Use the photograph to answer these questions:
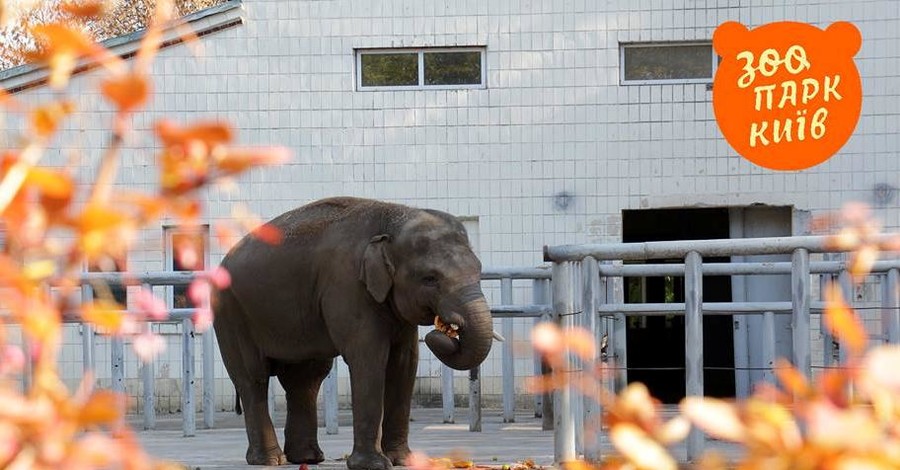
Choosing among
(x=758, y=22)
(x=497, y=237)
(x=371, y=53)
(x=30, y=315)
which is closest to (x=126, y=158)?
(x=371, y=53)

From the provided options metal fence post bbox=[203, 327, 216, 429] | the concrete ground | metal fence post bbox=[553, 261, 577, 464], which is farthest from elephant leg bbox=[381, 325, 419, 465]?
metal fence post bbox=[203, 327, 216, 429]

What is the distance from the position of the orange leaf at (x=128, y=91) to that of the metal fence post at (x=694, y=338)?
5.99 metres

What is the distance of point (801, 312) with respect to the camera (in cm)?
696

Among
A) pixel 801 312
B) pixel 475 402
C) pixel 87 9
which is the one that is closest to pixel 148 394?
pixel 475 402

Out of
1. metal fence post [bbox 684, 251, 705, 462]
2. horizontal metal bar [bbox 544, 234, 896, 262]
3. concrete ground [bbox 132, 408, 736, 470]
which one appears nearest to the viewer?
horizontal metal bar [bbox 544, 234, 896, 262]

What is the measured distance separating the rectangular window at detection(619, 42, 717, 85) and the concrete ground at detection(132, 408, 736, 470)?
3.74m

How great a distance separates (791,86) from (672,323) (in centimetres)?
337

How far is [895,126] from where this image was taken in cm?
1631

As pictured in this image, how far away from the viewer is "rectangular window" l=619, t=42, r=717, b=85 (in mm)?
16578

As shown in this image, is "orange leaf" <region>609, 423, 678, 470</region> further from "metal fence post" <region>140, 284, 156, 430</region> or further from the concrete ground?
"metal fence post" <region>140, 284, 156, 430</region>

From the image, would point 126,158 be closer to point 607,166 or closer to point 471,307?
point 607,166

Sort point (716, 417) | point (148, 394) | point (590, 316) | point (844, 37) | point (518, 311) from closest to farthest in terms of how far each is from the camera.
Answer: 1. point (716, 417)
2. point (590, 316)
3. point (518, 311)
4. point (148, 394)
5. point (844, 37)

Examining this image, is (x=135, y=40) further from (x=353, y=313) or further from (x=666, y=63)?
(x=353, y=313)

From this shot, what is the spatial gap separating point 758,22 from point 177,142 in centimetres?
1542
